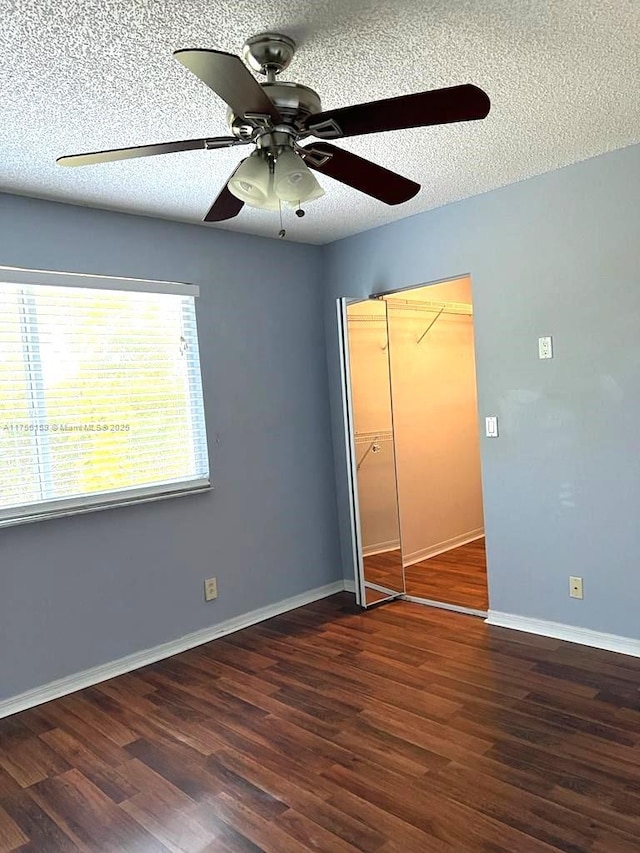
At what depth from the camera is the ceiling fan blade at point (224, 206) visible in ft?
6.68

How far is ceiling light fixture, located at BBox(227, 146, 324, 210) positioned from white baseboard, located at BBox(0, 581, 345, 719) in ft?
8.35

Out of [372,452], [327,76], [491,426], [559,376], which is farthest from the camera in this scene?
[372,452]

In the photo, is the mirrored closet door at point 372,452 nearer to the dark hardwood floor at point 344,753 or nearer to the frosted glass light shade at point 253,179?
the dark hardwood floor at point 344,753

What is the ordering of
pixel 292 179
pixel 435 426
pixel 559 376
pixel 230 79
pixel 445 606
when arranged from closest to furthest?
1. pixel 230 79
2. pixel 292 179
3. pixel 559 376
4. pixel 445 606
5. pixel 435 426

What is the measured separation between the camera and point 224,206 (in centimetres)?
212

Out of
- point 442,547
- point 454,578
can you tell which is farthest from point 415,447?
point 454,578

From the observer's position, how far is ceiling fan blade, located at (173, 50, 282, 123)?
51.7 inches

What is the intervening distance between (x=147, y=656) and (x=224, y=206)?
2.45 meters

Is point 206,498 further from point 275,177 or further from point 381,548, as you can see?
point 275,177

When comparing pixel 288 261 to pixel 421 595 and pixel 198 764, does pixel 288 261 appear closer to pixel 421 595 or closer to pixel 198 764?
pixel 421 595

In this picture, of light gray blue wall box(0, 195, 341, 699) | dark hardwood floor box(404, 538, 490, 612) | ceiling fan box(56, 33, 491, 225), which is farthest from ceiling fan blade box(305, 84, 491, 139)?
dark hardwood floor box(404, 538, 490, 612)

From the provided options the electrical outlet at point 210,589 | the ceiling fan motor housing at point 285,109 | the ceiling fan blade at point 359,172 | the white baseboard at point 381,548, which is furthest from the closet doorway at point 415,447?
the ceiling fan motor housing at point 285,109

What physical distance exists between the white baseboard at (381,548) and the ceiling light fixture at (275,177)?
268 centimetres

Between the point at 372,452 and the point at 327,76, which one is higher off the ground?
the point at 327,76
